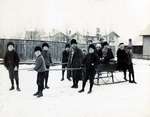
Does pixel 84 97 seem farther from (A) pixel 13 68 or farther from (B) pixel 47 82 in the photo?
(A) pixel 13 68

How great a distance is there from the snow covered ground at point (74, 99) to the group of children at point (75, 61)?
24 millimetres

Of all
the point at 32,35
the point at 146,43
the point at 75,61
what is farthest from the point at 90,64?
the point at 32,35

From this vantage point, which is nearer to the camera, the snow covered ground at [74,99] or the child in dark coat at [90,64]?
the snow covered ground at [74,99]

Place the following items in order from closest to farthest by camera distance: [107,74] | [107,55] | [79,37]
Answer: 1. [79,37]
2. [107,55]
3. [107,74]

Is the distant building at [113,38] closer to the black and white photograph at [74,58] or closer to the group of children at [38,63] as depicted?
the black and white photograph at [74,58]

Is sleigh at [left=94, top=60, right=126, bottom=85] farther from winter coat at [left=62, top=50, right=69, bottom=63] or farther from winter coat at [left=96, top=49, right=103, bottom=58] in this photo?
winter coat at [left=62, top=50, right=69, bottom=63]

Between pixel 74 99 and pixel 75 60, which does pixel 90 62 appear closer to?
pixel 75 60

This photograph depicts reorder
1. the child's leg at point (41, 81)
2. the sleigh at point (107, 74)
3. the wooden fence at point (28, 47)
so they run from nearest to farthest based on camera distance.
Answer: the wooden fence at point (28, 47), the child's leg at point (41, 81), the sleigh at point (107, 74)

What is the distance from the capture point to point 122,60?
1.31m

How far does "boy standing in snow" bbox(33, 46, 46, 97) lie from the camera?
1059 millimetres

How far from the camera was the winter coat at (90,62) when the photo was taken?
4.24ft

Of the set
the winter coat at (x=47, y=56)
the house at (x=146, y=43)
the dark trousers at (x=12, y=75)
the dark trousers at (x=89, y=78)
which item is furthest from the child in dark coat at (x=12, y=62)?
the house at (x=146, y=43)

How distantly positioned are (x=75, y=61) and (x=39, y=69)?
0.65ft

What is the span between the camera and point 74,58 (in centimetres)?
118
